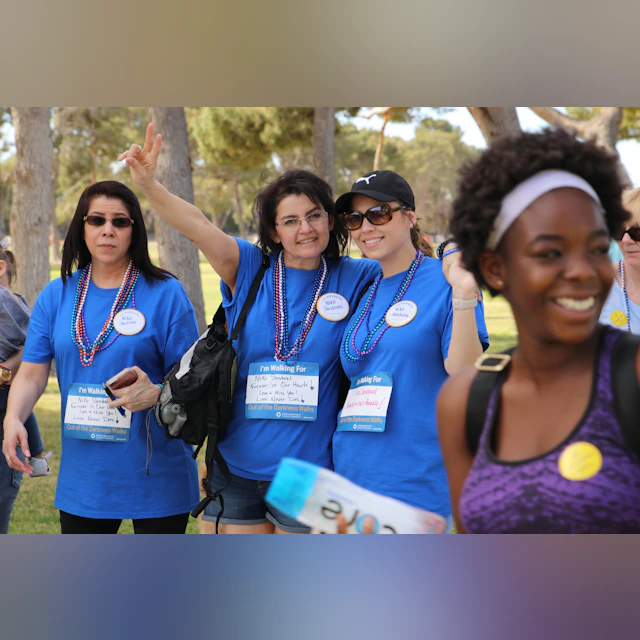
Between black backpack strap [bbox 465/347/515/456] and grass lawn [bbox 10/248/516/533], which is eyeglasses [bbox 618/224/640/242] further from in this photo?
grass lawn [bbox 10/248/516/533]

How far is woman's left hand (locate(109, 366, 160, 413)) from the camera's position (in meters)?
2.47

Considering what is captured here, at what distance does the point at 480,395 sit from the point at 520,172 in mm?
368

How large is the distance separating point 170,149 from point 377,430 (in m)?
5.74

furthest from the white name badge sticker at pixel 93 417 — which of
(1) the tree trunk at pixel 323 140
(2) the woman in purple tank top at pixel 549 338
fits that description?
(1) the tree trunk at pixel 323 140

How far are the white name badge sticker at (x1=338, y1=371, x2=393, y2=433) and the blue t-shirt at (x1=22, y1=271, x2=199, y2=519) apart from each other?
85 cm

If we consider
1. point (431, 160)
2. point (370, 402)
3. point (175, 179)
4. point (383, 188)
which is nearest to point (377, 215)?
point (383, 188)

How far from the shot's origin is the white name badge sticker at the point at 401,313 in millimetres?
2074

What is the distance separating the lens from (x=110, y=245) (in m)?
2.67

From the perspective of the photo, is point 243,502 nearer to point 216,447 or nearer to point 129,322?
point 216,447

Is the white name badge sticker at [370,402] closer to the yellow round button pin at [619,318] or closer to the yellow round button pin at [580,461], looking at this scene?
the yellow round button pin at [619,318]

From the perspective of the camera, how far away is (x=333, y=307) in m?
2.36

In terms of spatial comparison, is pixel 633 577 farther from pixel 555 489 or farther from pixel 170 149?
pixel 170 149

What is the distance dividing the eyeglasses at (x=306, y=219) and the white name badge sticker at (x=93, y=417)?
851 millimetres
